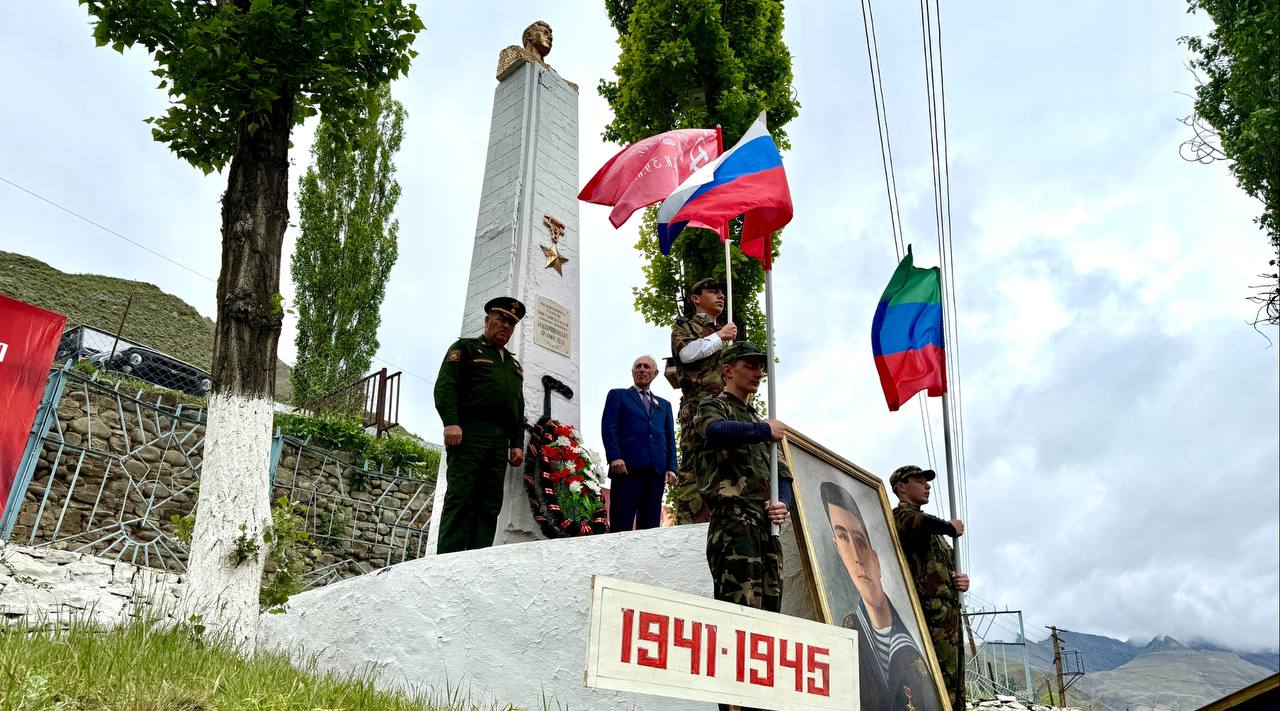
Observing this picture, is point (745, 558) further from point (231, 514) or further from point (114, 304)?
point (114, 304)

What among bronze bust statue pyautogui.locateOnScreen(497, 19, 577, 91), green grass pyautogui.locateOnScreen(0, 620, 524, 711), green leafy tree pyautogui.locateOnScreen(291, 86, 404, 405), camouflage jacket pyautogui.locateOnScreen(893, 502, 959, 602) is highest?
green leafy tree pyautogui.locateOnScreen(291, 86, 404, 405)

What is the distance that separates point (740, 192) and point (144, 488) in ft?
27.8

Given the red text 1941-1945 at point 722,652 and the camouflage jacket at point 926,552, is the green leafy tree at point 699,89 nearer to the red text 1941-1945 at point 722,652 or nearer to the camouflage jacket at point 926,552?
the camouflage jacket at point 926,552

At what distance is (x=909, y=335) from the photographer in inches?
231

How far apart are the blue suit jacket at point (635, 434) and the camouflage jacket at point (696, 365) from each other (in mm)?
540

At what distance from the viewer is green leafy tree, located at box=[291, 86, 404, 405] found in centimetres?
1986

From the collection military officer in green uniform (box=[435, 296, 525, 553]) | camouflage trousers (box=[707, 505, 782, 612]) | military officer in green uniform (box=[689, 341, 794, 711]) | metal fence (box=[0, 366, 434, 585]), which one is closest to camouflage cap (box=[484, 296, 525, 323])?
military officer in green uniform (box=[435, 296, 525, 553])

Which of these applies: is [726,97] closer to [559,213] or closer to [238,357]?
[559,213]

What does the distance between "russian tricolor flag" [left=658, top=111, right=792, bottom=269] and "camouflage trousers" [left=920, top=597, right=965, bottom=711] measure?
215cm

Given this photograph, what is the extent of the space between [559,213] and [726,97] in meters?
4.25

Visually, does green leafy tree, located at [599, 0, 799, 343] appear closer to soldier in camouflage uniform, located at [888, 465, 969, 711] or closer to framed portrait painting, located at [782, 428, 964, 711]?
soldier in camouflage uniform, located at [888, 465, 969, 711]

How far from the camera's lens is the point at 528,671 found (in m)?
4.73

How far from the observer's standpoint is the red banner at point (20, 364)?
6430 millimetres

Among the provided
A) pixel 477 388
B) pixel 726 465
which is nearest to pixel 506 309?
pixel 477 388
